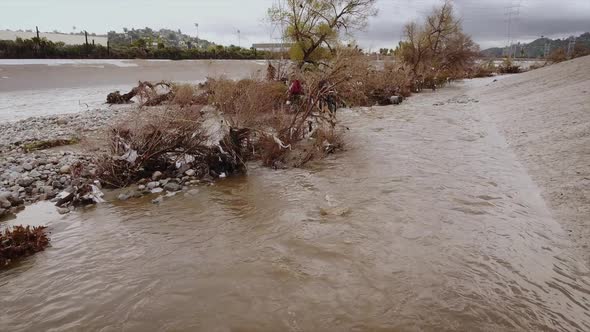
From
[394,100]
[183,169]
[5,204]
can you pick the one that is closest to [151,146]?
[183,169]

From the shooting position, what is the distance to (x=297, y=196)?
299 inches

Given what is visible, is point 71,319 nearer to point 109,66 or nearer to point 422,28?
point 109,66

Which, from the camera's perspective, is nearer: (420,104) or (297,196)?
(297,196)

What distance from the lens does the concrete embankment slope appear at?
6.35 m

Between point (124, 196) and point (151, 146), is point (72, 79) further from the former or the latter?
point (124, 196)

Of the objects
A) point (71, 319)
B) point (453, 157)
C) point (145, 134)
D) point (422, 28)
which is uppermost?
point (422, 28)

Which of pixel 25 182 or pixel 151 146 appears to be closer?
pixel 25 182

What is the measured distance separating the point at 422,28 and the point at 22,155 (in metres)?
37.6

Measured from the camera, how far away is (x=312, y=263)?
4.99 meters

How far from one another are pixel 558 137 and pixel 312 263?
8936 mm

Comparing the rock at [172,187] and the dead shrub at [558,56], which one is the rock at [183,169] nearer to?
the rock at [172,187]

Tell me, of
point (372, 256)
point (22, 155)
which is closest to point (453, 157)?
point (372, 256)

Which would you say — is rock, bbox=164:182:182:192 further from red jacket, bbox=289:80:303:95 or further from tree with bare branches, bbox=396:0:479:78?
tree with bare branches, bbox=396:0:479:78

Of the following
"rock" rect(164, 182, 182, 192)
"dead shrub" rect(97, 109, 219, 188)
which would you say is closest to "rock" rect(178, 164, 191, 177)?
"dead shrub" rect(97, 109, 219, 188)
